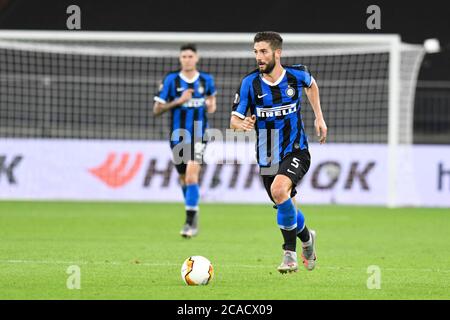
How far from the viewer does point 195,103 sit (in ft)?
41.0

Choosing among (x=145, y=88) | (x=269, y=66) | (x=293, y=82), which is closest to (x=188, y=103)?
(x=293, y=82)

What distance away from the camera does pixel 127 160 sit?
18.3 m

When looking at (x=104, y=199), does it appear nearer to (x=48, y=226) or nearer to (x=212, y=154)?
→ (x=212, y=154)

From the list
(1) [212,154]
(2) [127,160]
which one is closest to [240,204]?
(1) [212,154]

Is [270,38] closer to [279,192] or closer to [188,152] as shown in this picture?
[279,192]

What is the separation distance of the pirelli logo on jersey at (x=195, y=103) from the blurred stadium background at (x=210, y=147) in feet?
5.38

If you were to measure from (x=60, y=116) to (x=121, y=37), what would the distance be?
458cm

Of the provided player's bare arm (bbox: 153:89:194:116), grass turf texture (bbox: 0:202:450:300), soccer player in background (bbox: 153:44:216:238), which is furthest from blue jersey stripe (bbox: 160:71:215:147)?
grass turf texture (bbox: 0:202:450:300)

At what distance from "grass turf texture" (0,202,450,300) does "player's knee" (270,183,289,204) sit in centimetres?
63

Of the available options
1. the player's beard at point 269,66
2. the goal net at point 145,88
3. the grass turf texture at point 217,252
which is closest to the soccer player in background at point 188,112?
the grass turf texture at point 217,252

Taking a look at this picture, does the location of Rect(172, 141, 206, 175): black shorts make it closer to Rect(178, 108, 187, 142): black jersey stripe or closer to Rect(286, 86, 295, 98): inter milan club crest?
Rect(178, 108, 187, 142): black jersey stripe

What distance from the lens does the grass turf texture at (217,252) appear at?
7.19 meters

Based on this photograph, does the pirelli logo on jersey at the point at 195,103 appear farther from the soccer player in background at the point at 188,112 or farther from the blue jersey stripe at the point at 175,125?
the blue jersey stripe at the point at 175,125

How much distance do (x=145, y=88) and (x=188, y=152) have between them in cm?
1088
